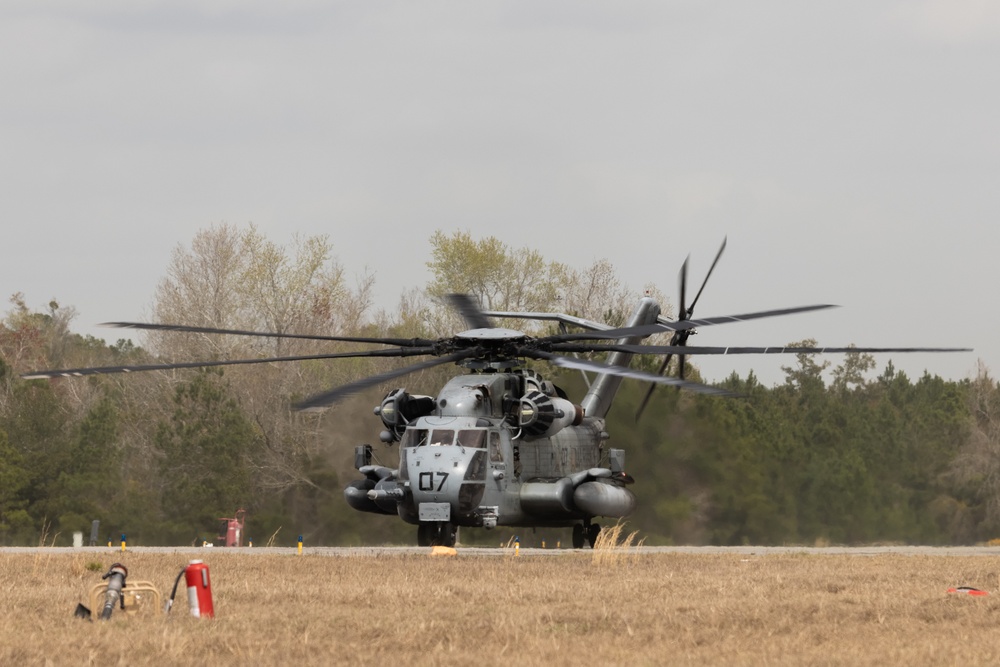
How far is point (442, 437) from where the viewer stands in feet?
86.1

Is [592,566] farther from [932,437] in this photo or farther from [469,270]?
[469,270]

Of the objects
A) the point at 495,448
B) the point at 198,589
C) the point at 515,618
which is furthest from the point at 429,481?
the point at 198,589

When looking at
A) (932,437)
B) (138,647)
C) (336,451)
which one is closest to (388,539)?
(336,451)

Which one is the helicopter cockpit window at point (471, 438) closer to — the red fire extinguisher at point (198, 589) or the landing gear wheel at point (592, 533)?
the landing gear wheel at point (592, 533)

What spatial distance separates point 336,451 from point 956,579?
25724mm

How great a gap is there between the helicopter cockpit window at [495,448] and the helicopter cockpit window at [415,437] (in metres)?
1.30

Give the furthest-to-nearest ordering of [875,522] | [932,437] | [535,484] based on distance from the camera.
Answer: [932,437], [875,522], [535,484]

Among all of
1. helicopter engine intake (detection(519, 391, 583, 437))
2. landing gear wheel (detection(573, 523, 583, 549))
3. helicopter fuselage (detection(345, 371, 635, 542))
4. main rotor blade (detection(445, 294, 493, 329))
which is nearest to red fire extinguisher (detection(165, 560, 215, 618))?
helicopter fuselage (detection(345, 371, 635, 542))

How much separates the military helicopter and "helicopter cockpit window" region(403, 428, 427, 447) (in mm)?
25

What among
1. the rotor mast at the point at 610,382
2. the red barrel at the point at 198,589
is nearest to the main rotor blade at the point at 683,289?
the rotor mast at the point at 610,382

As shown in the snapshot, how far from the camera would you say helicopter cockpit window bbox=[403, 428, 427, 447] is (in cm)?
2642

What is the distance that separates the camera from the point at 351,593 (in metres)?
Answer: 17.6

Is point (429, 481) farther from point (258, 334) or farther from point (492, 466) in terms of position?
point (258, 334)

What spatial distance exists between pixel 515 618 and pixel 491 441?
1209 centimetres
